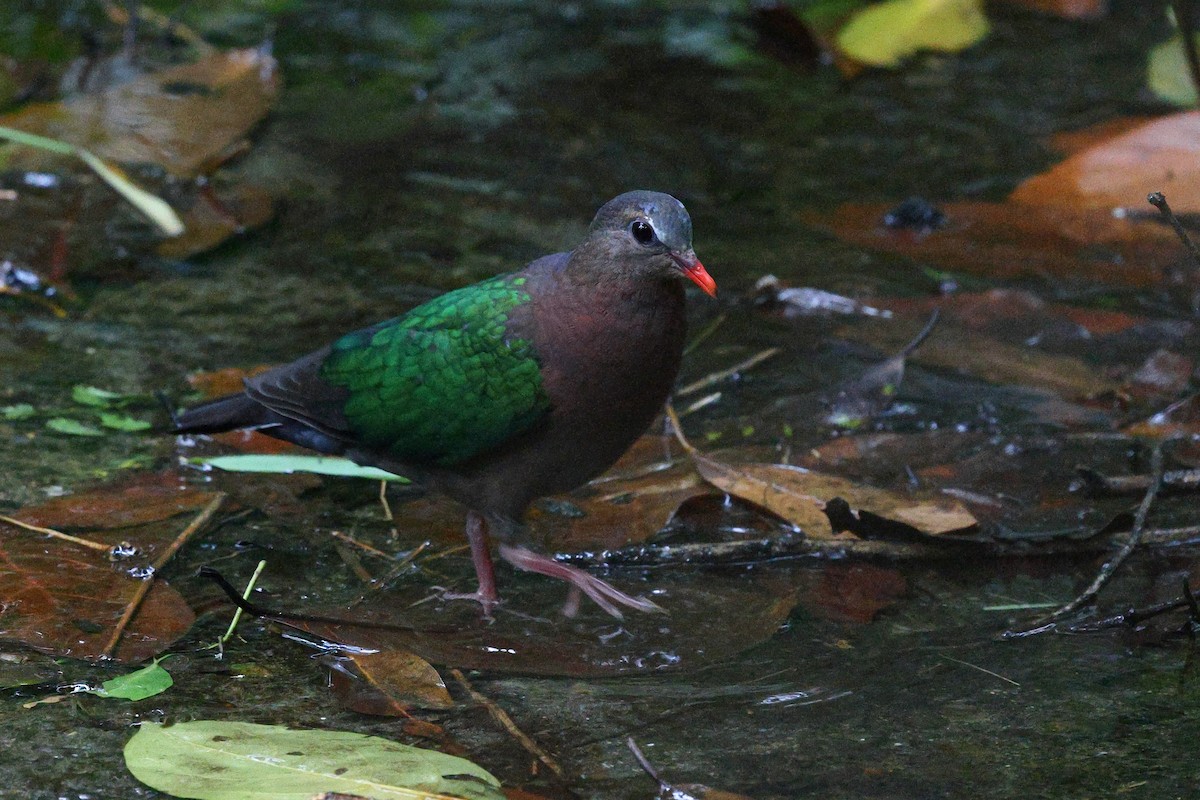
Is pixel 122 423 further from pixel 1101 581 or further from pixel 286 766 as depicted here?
pixel 1101 581

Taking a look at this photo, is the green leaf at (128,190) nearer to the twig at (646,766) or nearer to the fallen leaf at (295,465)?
the fallen leaf at (295,465)

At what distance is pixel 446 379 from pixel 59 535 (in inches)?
39.7

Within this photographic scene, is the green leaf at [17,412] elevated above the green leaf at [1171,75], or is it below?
above

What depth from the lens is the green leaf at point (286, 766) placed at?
8.11 feet

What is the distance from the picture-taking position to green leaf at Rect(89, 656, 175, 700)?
2816 millimetres

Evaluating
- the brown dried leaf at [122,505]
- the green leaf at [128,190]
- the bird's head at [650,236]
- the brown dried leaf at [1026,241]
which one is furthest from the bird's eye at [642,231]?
the green leaf at [128,190]

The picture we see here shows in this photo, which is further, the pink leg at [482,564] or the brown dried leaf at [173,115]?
the brown dried leaf at [173,115]

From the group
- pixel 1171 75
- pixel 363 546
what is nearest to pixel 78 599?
pixel 363 546

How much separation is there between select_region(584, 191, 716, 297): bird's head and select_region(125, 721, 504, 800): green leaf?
4.38 ft

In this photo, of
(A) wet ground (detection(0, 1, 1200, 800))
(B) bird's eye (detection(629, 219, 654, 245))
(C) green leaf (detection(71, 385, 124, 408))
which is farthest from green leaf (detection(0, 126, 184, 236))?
(B) bird's eye (detection(629, 219, 654, 245))

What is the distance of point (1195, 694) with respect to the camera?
2.86 meters

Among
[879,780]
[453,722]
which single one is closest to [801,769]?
[879,780]

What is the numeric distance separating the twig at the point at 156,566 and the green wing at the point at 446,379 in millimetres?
419

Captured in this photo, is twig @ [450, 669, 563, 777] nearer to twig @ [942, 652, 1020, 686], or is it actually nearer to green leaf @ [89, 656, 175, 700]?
green leaf @ [89, 656, 175, 700]
